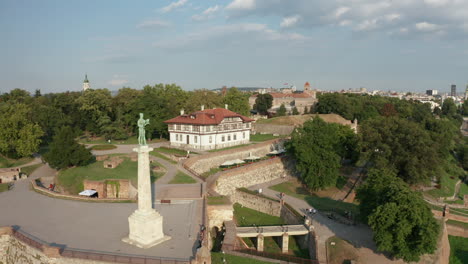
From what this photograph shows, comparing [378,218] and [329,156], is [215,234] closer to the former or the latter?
[378,218]

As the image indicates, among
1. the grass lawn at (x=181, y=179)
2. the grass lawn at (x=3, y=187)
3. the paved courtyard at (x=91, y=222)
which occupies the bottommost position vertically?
the paved courtyard at (x=91, y=222)

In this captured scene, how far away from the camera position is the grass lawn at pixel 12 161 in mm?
33906

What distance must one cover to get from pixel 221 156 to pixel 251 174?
4.62m

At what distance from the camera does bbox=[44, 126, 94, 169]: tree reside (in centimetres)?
2964

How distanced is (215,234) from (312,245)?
23.1ft

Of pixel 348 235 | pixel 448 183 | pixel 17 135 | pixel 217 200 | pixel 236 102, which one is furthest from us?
pixel 236 102

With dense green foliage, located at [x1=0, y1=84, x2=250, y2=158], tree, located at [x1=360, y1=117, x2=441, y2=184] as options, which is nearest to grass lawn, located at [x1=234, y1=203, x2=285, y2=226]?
tree, located at [x1=360, y1=117, x2=441, y2=184]

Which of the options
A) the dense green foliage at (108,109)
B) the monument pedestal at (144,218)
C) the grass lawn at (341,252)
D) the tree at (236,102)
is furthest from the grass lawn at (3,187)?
the tree at (236,102)

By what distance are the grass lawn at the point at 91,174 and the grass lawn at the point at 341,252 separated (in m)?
16.1

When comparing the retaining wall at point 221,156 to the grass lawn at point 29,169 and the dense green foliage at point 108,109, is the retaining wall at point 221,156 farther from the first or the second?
the grass lawn at point 29,169

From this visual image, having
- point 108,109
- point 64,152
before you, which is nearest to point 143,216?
point 64,152

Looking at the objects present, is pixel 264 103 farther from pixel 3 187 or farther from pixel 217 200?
pixel 3 187

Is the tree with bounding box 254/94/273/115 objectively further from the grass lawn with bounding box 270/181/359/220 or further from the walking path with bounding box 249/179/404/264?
the walking path with bounding box 249/179/404/264

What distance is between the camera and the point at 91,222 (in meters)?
18.9
